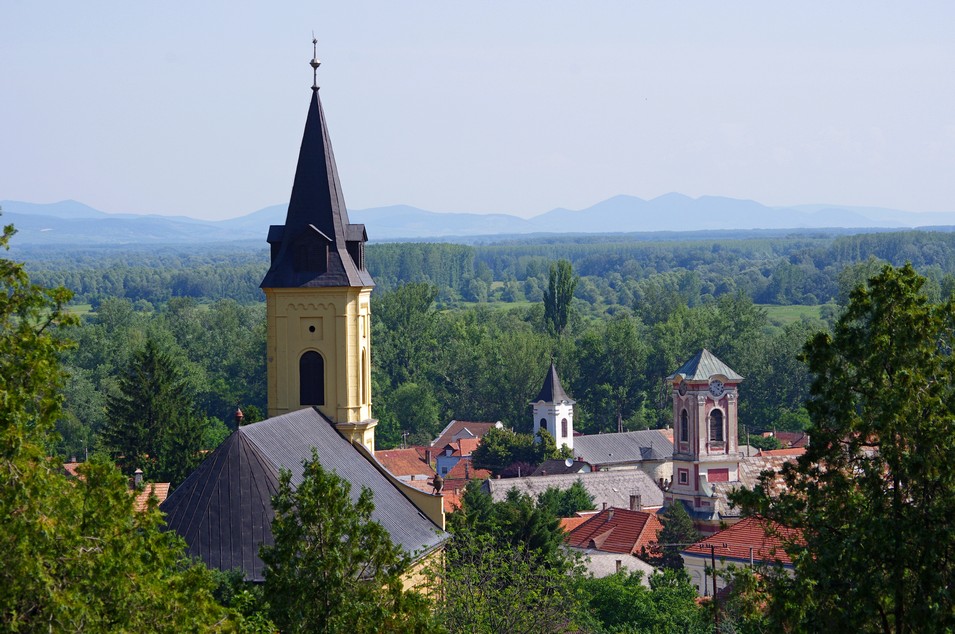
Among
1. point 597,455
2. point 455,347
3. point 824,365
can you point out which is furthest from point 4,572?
point 455,347

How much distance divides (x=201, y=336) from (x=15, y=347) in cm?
10618

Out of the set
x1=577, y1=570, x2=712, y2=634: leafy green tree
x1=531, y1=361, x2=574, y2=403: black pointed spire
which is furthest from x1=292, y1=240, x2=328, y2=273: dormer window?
x1=531, y1=361, x2=574, y2=403: black pointed spire

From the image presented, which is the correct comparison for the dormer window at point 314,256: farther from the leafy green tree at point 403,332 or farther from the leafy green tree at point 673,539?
the leafy green tree at point 403,332

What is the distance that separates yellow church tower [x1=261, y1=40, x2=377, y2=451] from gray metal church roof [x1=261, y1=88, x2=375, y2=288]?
2 cm

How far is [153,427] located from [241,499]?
28114mm

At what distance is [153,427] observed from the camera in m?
52.8

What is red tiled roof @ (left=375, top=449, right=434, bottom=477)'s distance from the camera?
73875 mm

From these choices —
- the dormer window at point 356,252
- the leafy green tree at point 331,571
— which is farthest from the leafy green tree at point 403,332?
the leafy green tree at point 331,571

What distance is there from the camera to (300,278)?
107 feet

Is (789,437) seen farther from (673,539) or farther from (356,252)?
(356,252)

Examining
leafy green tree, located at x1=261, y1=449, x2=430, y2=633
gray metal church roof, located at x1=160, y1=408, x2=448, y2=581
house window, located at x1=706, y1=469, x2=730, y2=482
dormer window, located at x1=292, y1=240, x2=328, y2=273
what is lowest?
house window, located at x1=706, y1=469, x2=730, y2=482

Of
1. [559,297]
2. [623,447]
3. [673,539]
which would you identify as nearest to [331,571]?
[673,539]

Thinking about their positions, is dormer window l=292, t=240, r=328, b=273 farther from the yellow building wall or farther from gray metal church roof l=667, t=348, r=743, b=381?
gray metal church roof l=667, t=348, r=743, b=381

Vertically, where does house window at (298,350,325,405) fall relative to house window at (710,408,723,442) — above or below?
above
